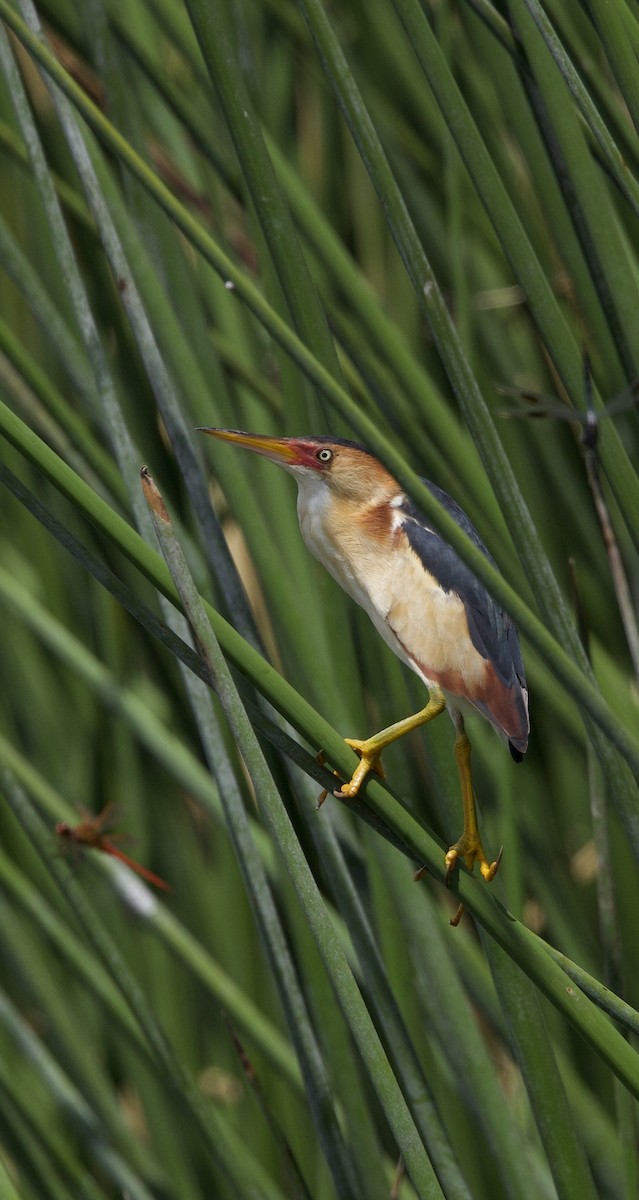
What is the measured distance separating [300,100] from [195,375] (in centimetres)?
98

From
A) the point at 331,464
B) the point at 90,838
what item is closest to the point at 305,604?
the point at 331,464

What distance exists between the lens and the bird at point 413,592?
0.85 meters

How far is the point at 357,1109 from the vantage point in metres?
0.96

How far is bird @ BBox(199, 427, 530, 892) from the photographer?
851 mm

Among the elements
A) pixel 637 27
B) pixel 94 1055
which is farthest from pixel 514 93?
pixel 94 1055

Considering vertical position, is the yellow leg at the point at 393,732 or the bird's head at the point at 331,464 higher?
the bird's head at the point at 331,464

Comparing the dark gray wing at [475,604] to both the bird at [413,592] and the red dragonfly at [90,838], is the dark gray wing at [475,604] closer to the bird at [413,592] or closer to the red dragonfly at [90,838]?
the bird at [413,592]

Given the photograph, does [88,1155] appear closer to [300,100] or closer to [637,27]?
[637,27]

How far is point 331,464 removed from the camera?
0.95 meters

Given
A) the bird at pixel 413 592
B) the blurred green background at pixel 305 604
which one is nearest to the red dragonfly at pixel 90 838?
the blurred green background at pixel 305 604

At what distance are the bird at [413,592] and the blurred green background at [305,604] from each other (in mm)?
37

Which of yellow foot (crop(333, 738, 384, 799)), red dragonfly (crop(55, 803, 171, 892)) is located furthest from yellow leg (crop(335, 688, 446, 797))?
red dragonfly (crop(55, 803, 171, 892))

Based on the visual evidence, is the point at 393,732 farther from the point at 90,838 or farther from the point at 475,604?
the point at 90,838

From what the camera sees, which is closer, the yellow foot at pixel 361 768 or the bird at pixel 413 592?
the yellow foot at pixel 361 768
